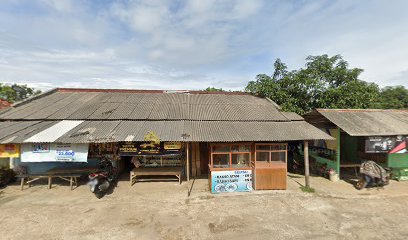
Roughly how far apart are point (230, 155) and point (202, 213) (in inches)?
112

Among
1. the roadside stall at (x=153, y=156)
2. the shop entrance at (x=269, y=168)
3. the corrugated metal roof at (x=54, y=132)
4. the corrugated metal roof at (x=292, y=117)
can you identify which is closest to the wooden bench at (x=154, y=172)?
the roadside stall at (x=153, y=156)

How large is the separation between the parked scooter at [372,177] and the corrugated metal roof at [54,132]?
13925mm

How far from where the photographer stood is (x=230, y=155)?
872cm

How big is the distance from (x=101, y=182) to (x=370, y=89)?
17.4 meters

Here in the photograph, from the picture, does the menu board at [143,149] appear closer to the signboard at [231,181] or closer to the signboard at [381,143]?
the signboard at [231,181]

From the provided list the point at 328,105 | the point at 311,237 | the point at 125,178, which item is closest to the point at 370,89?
the point at 328,105

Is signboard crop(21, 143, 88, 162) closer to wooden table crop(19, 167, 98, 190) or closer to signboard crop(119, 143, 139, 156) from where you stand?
wooden table crop(19, 167, 98, 190)

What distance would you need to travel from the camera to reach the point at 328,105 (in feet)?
42.3

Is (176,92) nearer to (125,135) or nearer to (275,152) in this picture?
(125,135)

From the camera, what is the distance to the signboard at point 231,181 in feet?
27.9

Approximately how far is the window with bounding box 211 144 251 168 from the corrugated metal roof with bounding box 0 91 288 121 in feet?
6.64

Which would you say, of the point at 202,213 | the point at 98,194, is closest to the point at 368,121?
the point at 202,213

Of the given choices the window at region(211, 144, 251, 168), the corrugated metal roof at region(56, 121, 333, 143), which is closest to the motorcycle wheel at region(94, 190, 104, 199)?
the corrugated metal roof at region(56, 121, 333, 143)

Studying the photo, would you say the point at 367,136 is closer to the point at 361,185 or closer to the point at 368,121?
the point at 368,121
